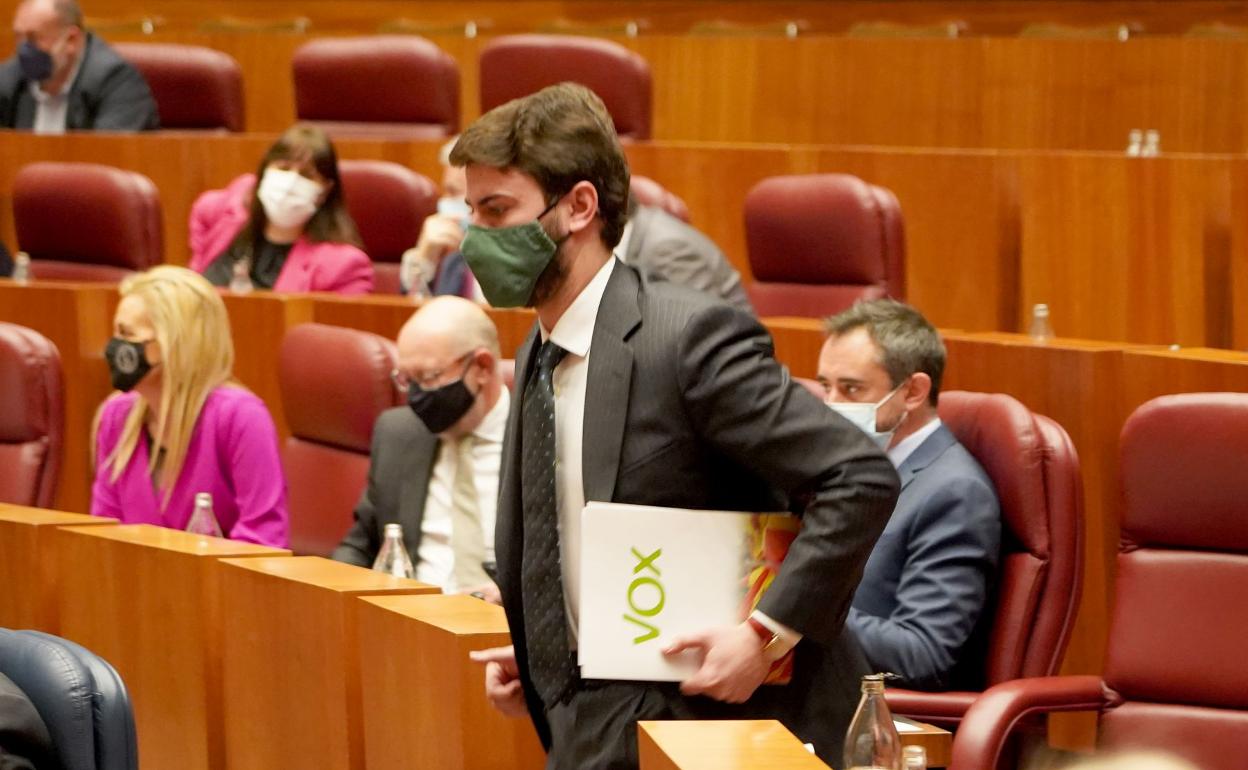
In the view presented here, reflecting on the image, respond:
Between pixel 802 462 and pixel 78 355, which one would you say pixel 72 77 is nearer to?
pixel 78 355

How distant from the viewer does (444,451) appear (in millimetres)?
2248

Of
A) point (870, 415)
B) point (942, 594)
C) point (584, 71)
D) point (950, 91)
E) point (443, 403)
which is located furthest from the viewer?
point (950, 91)

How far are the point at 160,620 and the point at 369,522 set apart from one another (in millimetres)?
494

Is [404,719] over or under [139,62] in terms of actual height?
under

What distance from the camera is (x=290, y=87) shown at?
168 inches

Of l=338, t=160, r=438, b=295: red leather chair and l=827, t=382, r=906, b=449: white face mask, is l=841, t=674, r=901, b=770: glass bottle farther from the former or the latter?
l=338, t=160, r=438, b=295: red leather chair

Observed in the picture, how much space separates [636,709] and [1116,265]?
5.99 feet

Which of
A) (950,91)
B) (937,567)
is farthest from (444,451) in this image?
(950,91)

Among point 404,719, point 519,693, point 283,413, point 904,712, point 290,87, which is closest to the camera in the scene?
point 519,693

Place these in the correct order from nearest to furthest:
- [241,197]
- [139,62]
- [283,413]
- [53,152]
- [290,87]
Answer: [283,413]
[241,197]
[53,152]
[139,62]
[290,87]

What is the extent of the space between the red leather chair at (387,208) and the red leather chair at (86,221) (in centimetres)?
34

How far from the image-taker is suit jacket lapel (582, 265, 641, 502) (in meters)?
1.15

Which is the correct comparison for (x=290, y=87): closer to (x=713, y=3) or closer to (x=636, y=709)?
(x=713, y=3)

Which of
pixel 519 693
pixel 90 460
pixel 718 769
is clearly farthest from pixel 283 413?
pixel 718 769
